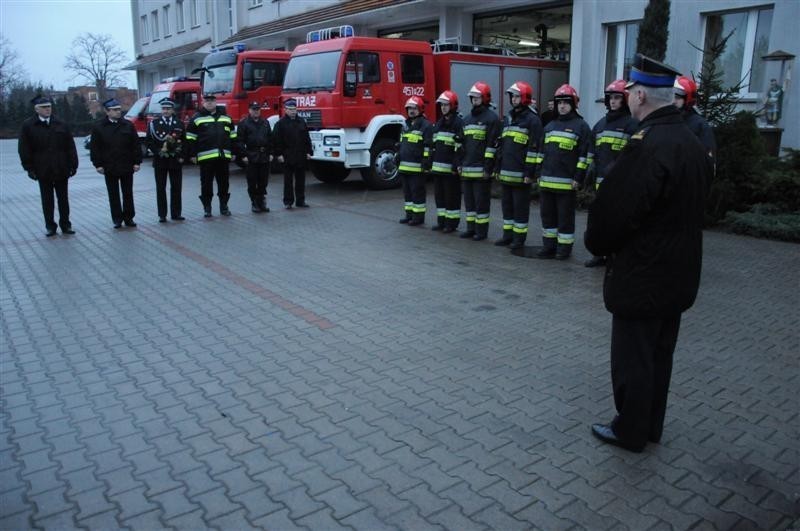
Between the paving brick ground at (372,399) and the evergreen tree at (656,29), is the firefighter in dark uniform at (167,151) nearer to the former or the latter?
the paving brick ground at (372,399)

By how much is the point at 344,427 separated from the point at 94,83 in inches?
2760

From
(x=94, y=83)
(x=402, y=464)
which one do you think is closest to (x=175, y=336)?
(x=402, y=464)

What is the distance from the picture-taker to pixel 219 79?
58.3 ft

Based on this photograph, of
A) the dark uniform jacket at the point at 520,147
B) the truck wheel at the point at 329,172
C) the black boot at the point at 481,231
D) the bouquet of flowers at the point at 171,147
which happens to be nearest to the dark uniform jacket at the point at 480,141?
the dark uniform jacket at the point at 520,147

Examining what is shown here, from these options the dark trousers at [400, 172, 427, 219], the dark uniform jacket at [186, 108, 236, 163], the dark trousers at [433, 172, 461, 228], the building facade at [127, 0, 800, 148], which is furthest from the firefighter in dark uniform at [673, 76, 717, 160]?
the dark uniform jacket at [186, 108, 236, 163]

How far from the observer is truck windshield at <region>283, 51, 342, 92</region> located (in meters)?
13.3

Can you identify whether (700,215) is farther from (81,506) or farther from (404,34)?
(404,34)

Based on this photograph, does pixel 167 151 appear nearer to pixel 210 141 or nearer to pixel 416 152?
pixel 210 141

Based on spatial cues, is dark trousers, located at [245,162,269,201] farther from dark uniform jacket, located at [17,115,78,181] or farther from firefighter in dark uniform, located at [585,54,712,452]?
firefighter in dark uniform, located at [585,54,712,452]

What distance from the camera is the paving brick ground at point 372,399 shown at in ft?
10.3

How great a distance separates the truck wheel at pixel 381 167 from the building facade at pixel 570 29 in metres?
4.59

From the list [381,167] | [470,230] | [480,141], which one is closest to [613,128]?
[480,141]

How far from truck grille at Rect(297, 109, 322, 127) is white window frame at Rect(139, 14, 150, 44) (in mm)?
33616

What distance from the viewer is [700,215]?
3.26m
